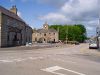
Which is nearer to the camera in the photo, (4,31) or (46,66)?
(46,66)

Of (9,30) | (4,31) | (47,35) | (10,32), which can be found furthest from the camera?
(47,35)

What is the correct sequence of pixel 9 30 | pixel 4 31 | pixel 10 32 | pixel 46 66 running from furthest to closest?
pixel 10 32 → pixel 9 30 → pixel 4 31 → pixel 46 66

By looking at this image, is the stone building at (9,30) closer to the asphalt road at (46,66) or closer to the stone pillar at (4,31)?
the stone pillar at (4,31)

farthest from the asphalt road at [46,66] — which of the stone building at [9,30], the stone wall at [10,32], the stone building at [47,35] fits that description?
the stone building at [47,35]

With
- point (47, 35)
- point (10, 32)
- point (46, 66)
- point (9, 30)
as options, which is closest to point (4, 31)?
point (9, 30)

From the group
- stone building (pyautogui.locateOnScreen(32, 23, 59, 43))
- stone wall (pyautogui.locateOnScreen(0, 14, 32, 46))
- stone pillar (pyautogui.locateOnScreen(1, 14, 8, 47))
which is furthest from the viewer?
stone building (pyautogui.locateOnScreen(32, 23, 59, 43))

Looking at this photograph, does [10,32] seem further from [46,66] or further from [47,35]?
[47,35]

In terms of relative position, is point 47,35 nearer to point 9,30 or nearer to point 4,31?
point 9,30

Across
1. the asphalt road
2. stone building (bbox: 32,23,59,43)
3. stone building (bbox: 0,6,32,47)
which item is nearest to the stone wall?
stone building (bbox: 0,6,32,47)

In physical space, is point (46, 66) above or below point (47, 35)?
below

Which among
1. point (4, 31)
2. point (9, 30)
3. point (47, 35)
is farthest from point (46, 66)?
point (47, 35)

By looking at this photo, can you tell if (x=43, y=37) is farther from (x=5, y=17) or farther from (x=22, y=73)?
(x=22, y=73)

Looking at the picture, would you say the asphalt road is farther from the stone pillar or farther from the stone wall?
the stone wall

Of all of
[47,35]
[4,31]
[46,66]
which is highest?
[47,35]
